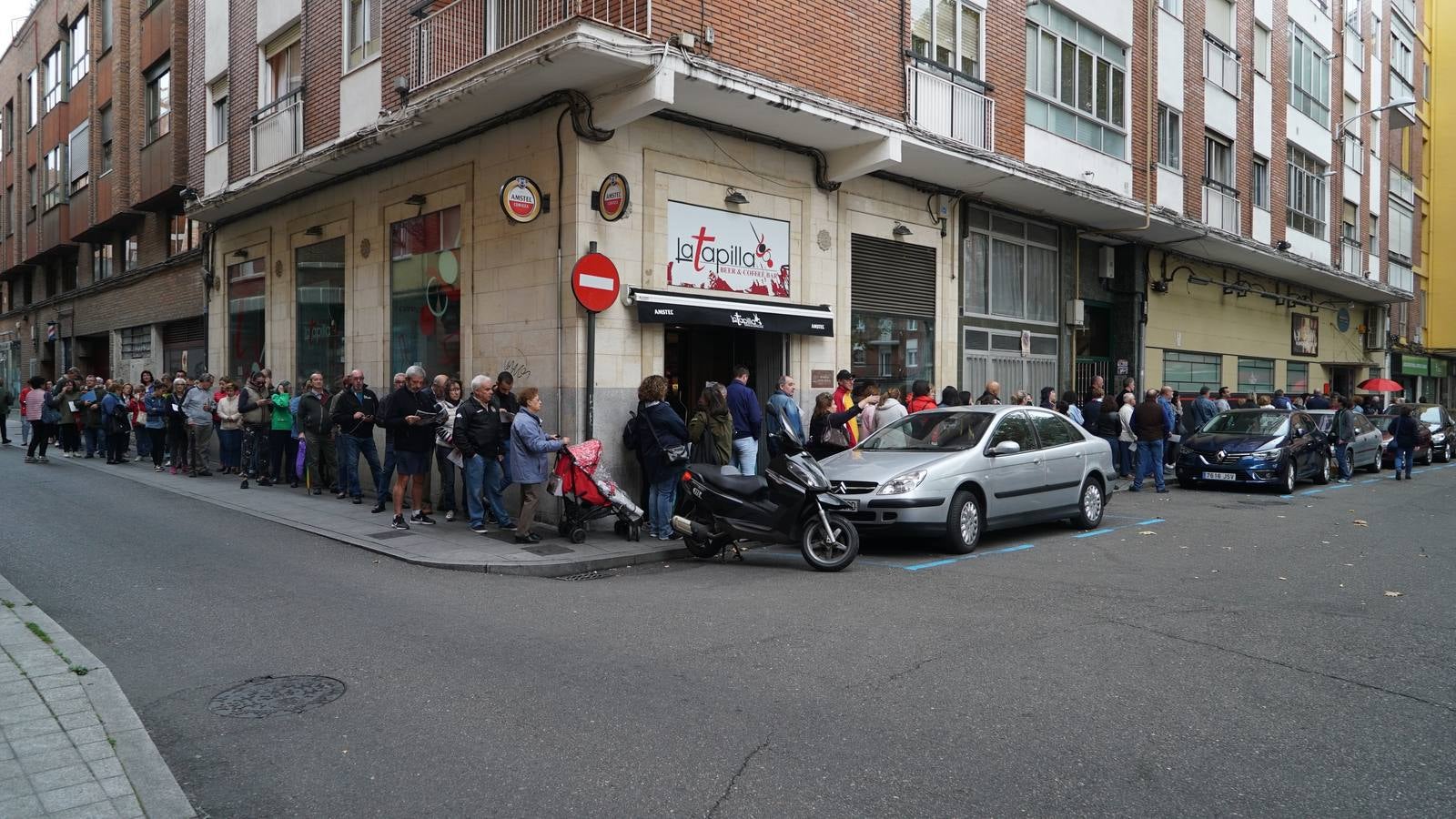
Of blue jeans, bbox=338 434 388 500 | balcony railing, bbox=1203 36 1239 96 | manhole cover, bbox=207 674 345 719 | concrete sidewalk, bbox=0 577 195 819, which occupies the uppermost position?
balcony railing, bbox=1203 36 1239 96

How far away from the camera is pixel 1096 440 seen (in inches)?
465

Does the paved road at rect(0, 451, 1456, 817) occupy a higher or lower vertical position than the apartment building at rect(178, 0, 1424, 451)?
lower

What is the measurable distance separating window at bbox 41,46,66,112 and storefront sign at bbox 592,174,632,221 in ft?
84.8

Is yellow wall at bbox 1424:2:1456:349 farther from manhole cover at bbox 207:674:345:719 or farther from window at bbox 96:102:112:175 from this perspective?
window at bbox 96:102:112:175

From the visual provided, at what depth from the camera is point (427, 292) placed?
13117mm

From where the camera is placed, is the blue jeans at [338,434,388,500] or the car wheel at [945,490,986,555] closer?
the car wheel at [945,490,986,555]

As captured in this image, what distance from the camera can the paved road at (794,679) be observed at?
3678 mm

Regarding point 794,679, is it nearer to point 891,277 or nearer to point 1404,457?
point 891,277

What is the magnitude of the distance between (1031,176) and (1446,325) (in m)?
34.5

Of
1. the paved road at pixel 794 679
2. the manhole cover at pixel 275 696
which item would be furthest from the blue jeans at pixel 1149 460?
the manhole cover at pixel 275 696

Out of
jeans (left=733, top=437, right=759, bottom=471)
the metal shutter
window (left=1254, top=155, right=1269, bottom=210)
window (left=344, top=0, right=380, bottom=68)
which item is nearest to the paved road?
jeans (left=733, top=437, right=759, bottom=471)

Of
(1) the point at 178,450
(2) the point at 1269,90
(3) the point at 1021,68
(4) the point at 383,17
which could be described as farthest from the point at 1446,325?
(1) the point at 178,450

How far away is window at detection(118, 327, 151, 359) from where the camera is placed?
22969 millimetres

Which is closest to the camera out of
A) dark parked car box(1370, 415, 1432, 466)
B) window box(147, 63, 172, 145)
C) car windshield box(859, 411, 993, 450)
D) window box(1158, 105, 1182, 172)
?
car windshield box(859, 411, 993, 450)
